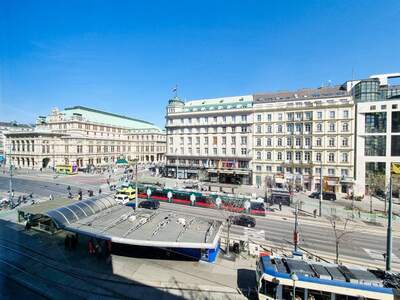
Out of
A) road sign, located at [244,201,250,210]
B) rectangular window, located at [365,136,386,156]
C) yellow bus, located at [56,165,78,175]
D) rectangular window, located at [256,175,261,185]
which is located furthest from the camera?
yellow bus, located at [56,165,78,175]

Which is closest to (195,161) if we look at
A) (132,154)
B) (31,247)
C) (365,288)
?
(31,247)

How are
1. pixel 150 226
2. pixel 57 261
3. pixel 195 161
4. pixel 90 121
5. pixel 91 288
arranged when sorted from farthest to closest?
1. pixel 90 121
2. pixel 195 161
3. pixel 150 226
4. pixel 57 261
5. pixel 91 288

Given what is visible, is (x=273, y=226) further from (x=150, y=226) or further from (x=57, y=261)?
(x=57, y=261)

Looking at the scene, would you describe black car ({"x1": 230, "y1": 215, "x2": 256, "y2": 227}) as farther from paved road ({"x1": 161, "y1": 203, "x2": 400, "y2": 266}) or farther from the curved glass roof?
the curved glass roof

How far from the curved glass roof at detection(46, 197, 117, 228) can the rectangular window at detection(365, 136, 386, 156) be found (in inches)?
2062

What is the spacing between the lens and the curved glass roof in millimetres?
16803

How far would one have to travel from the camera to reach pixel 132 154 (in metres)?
106

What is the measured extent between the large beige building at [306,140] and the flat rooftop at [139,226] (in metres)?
36.5

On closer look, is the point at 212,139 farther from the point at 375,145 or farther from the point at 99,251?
the point at 99,251

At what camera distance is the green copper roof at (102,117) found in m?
90.2

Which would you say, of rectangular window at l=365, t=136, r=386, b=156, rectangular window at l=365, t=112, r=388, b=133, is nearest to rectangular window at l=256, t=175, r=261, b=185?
rectangular window at l=365, t=136, r=386, b=156

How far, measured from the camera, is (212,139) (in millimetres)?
57219

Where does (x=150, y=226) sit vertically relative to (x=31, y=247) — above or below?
above

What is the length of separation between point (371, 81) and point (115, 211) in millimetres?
57981
